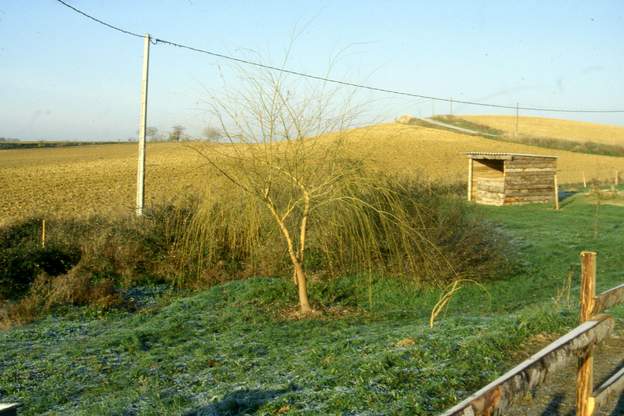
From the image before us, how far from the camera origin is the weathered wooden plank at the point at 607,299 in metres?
4.03

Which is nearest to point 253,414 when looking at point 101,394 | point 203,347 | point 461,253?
point 101,394

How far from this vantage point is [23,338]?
9.09m

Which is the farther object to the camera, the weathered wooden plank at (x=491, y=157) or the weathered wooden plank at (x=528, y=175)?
the weathered wooden plank at (x=528, y=175)

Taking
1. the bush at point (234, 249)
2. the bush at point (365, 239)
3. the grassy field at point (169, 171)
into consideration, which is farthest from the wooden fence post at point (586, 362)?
the grassy field at point (169, 171)

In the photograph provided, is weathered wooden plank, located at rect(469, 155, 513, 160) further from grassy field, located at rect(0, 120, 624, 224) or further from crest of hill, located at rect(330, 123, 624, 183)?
grassy field, located at rect(0, 120, 624, 224)

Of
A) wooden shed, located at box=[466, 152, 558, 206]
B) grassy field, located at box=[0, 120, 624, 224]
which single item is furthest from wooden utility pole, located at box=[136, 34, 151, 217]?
wooden shed, located at box=[466, 152, 558, 206]

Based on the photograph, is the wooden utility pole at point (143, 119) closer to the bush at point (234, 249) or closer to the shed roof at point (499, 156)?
the bush at point (234, 249)

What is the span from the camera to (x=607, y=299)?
13.8ft

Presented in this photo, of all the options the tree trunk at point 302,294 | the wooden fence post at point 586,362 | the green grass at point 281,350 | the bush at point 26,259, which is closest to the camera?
the wooden fence post at point 586,362

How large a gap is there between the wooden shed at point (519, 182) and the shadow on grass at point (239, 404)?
66.7 ft

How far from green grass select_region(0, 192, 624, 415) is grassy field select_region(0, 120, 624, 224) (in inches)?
87.9

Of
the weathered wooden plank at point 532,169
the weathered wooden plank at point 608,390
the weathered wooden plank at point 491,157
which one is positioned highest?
the weathered wooden plank at point 491,157

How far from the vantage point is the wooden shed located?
24406mm

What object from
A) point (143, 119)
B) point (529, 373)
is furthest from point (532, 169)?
point (529, 373)
